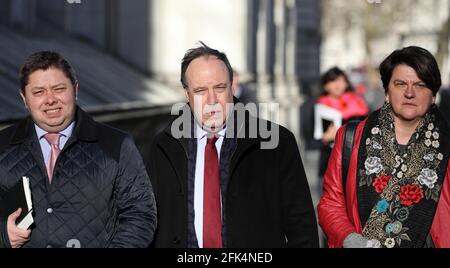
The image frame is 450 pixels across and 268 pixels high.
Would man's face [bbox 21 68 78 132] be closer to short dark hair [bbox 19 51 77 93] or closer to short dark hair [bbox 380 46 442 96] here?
short dark hair [bbox 19 51 77 93]

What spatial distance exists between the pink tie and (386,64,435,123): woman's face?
4.42ft

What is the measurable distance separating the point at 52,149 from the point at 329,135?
4.35 metres

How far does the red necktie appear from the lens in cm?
335

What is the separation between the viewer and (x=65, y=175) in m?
3.23

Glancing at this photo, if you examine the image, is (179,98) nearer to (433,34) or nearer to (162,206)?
(162,206)

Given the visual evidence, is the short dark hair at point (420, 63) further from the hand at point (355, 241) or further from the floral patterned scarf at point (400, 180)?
the hand at point (355, 241)

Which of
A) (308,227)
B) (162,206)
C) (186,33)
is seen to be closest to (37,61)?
(162,206)

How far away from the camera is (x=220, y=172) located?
134 inches

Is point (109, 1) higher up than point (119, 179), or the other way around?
point (109, 1)

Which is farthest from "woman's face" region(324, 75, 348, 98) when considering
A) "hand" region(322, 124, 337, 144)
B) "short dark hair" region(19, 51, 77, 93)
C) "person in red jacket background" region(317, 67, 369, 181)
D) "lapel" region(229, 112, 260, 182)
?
"short dark hair" region(19, 51, 77, 93)

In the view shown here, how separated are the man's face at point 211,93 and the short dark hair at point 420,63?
69 centimetres
